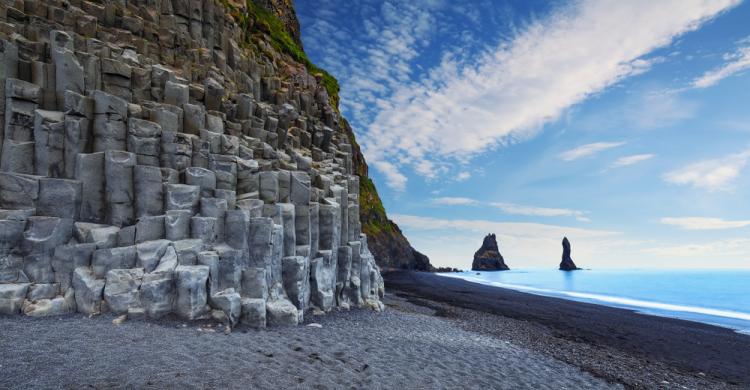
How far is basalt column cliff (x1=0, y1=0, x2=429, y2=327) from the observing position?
594 inches

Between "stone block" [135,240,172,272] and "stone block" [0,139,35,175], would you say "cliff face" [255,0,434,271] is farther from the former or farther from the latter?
"stone block" [135,240,172,272]

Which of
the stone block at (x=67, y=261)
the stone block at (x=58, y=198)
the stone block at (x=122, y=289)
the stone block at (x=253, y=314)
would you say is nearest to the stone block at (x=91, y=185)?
the stone block at (x=58, y=198)

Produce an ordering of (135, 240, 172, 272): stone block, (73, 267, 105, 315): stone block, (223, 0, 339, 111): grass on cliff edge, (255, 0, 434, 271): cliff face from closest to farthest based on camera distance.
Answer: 1. (73, 267, 105, 315): stone block
2. (135, 240, 172, 272): stone block
3. (223, 0, 339, 111): grass on cliff edge
4. (255, 0, 434, 271): cliff face

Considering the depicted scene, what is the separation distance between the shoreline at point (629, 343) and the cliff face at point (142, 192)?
37.6 ft

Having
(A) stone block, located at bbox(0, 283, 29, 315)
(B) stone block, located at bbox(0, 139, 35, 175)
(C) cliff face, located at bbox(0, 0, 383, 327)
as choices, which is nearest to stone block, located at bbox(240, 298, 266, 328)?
(C) cliff face, located at bbox(0, 0, 383, 327)

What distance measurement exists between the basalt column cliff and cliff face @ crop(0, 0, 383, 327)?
6 centimetres

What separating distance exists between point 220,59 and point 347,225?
60.6ft

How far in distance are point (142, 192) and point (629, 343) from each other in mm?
31125

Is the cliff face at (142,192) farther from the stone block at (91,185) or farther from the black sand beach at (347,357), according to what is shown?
the black sand beach at (347,357)

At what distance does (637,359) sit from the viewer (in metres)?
21.6

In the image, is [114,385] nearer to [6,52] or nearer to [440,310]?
[6,52]

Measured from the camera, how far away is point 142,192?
1766 cm

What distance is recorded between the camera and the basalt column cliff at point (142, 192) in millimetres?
15094

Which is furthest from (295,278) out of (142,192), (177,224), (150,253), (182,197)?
(142,192)
